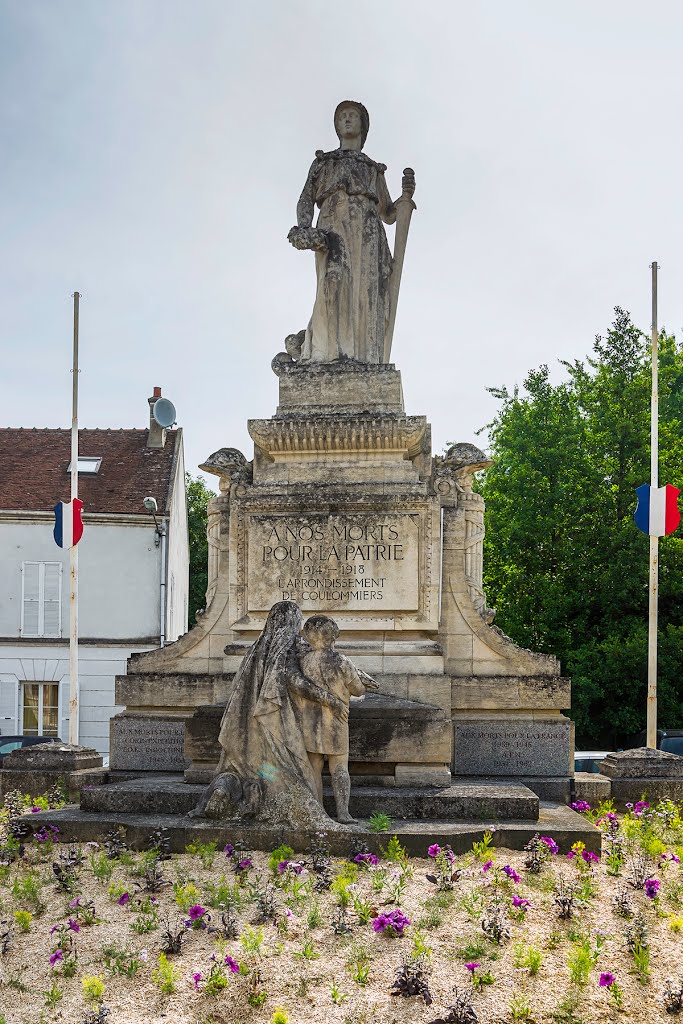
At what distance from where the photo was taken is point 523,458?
2641cm

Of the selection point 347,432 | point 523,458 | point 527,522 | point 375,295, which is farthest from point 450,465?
point 523,458

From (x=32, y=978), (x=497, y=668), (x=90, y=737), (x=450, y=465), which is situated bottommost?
(x=90, y=737)

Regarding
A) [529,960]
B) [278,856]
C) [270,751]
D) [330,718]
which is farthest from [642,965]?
[270,751]

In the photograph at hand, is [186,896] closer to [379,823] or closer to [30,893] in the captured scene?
[30,893]

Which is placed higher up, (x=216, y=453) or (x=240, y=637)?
(x=216, y=453)

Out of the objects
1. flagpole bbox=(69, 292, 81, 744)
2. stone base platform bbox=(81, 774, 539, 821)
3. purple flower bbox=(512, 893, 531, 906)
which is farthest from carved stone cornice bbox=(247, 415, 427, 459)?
purple flower bbox=(512, 893, 531, 906)

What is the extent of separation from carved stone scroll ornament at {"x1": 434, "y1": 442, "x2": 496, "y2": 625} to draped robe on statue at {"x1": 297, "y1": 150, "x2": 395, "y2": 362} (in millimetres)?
1456

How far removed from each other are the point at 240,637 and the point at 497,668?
248 cm

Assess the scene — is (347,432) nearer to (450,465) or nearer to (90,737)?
(450,465)

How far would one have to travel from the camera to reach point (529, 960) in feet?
17.3

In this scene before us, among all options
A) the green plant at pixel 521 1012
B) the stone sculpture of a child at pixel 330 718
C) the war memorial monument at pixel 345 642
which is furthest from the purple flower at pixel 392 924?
the stone sculpture of a child at pixel 330 718

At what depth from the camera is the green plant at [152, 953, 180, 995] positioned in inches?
201

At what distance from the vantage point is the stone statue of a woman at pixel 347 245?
11.3m

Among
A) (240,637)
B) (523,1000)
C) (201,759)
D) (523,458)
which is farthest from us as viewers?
(523,458)
